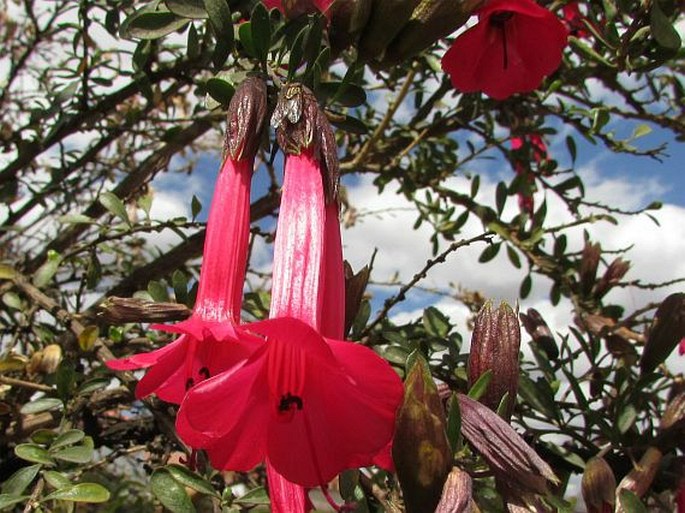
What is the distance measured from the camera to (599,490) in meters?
0.68

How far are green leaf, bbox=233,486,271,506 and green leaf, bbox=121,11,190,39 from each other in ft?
1.71

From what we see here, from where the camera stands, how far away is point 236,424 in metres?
0.57

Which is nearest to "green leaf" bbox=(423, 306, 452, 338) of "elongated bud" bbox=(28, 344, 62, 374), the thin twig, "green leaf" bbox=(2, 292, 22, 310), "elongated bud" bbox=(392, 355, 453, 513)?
the thin twig

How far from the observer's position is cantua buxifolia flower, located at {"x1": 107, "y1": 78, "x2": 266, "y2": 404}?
59 cm

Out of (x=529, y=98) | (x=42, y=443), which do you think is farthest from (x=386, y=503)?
(x=529, y=98)

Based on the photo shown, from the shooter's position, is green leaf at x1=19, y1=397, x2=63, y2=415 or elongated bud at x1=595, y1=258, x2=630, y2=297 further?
elongated bud at x1=595, y1=258, x2=630, y2=297

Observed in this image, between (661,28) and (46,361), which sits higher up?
(661,28)

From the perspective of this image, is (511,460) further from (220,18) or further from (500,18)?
(500,18)

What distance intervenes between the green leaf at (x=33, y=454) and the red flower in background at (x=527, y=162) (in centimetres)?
107

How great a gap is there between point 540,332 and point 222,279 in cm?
64

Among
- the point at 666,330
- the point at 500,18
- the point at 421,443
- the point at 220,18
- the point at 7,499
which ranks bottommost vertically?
the point at 7,499

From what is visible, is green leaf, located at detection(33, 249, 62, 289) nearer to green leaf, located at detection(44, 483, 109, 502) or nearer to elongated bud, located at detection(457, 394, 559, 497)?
green leaf, located at detection(44, 483, 109, 502)

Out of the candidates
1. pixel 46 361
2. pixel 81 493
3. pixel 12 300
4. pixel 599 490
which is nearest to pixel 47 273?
pixel 12 300

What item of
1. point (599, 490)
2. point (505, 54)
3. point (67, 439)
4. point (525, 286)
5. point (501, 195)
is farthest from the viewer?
point (525, 286)
